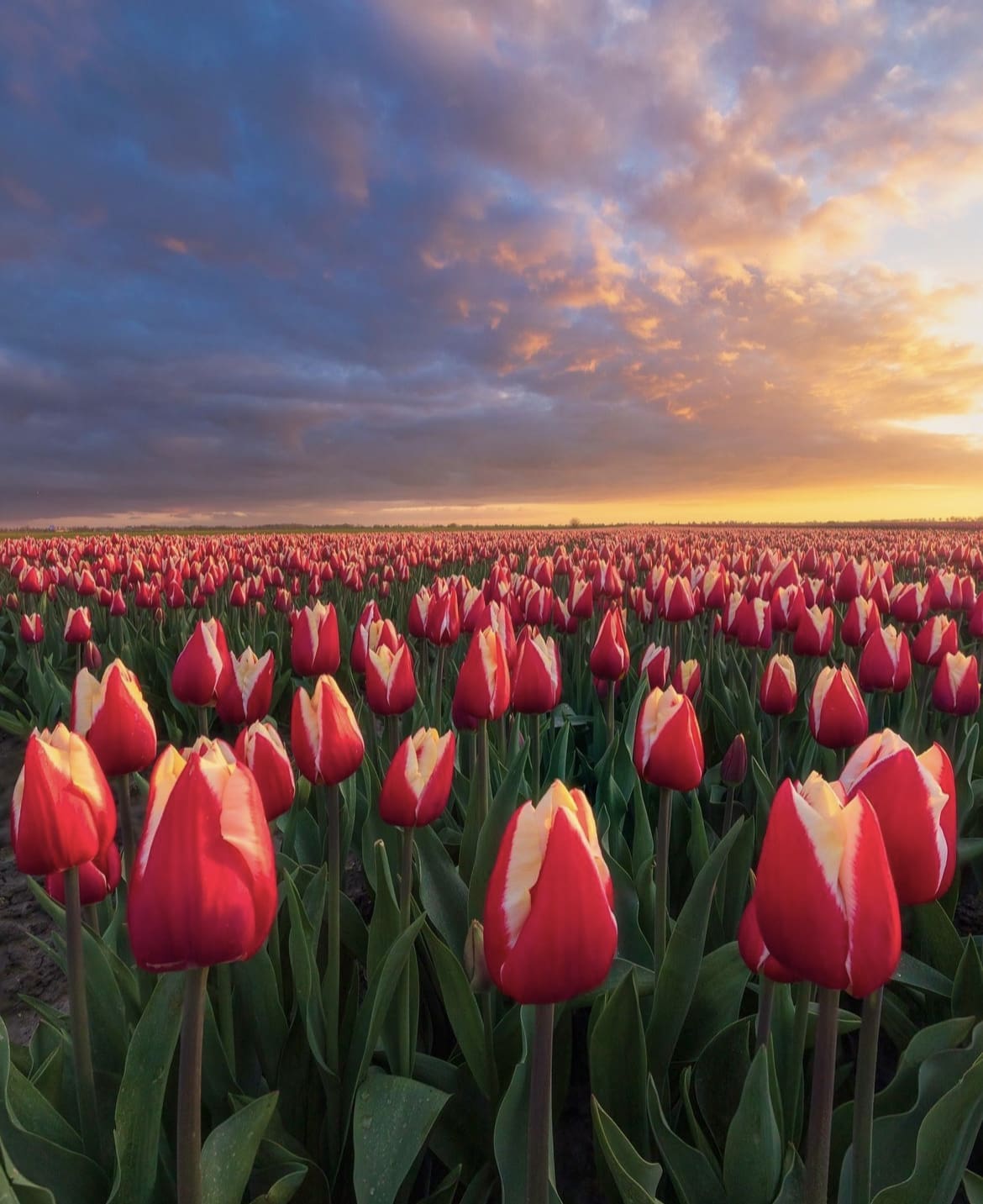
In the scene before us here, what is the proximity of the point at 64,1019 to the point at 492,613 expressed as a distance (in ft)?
7.57

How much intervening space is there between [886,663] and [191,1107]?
3485mm

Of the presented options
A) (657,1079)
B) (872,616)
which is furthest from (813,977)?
(872,616)

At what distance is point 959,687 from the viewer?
3680 millimetres

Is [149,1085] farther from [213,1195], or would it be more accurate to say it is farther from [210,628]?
[210,628]

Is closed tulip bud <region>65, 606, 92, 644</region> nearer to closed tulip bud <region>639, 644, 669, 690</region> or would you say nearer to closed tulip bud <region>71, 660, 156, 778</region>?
closed tulip bud <region>71, 660, 156, 778</region>

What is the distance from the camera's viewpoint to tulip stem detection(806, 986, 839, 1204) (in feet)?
4.28

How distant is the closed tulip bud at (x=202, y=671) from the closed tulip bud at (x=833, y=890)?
7.37ft

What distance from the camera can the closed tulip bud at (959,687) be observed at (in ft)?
12.0

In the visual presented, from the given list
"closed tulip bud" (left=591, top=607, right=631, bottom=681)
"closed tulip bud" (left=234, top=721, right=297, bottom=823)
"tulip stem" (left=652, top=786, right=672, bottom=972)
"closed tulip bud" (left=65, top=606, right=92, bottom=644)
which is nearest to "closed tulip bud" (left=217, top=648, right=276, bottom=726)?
"closed tulip bud" (left=234, top=721, right=297, bottom=823)

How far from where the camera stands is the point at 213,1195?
5.27ft

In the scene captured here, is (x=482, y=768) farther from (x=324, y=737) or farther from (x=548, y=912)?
(x=548, y=912)

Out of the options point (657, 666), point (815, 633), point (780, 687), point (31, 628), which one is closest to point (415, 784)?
point (780, 687)

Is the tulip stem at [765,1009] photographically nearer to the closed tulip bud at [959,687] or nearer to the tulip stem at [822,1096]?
the tulip stem at [822,1096]

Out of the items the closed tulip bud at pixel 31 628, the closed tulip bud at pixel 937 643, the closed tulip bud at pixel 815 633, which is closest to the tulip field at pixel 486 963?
the closed tulip bud at pixel 937 643
